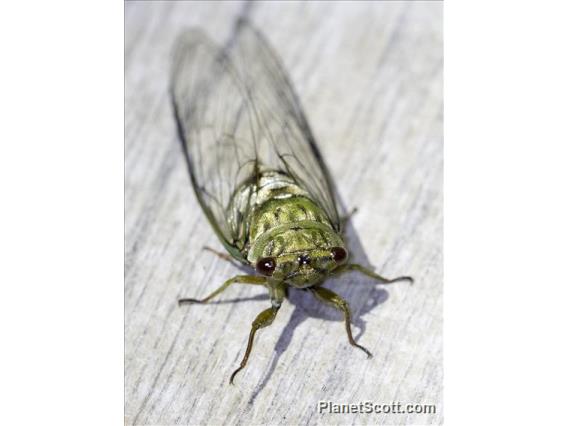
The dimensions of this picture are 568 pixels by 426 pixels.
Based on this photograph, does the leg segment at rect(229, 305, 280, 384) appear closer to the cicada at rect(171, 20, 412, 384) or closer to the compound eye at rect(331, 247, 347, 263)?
the cicada at rect(171, 20, 412, 384)

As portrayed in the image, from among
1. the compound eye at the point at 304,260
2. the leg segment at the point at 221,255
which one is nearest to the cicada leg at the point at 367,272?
the compound eye at the point at 304,260

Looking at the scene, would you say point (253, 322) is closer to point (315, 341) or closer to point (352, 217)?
point (315, 341)

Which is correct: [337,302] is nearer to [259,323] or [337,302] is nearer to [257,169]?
[259,323]

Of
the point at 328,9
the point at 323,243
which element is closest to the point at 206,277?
the point at 323,243

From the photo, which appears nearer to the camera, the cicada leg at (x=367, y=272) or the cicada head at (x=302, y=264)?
the cicada head at (x=302, y=264)

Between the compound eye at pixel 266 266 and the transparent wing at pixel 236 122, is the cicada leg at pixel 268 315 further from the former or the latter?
the transparent wing at pixel 236 122

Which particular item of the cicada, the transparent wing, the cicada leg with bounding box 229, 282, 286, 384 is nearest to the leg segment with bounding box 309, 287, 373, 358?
the cicada
